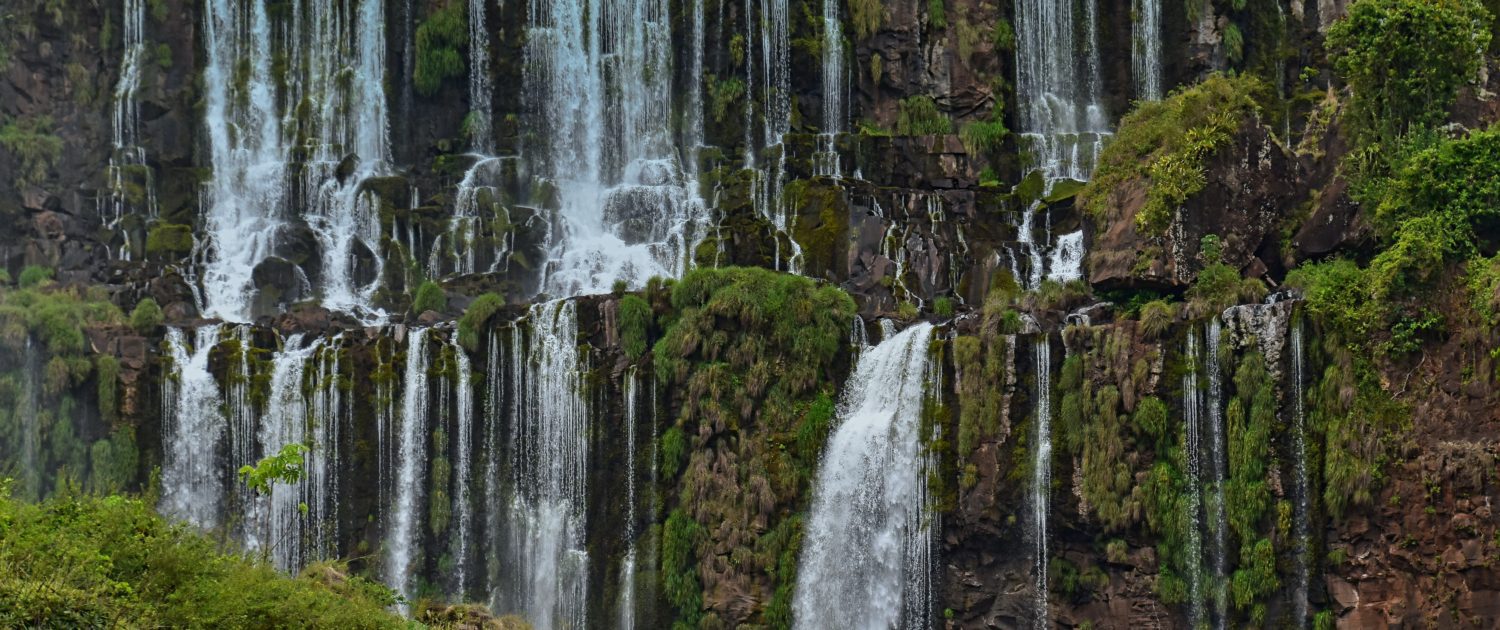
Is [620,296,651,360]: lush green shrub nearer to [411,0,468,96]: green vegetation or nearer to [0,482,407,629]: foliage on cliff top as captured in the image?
[411,0,468,96]: green vegetation

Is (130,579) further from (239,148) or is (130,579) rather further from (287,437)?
(239,148)

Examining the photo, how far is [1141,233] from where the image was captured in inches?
1444

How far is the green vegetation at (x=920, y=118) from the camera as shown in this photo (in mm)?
48562

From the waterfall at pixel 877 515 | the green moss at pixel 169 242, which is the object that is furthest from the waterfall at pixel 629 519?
the green moss at pixel 169 242

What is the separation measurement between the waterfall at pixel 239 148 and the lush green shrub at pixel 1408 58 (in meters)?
27.4

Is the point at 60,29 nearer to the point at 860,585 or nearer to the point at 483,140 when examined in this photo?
the point at 483,140

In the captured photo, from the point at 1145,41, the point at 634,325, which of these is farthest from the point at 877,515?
the point at 1145,41

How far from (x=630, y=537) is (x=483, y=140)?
1487cm

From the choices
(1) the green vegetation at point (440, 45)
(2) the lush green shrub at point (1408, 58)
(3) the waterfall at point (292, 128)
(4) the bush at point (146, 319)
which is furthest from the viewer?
(1) the green vegetation at point (440, 45)

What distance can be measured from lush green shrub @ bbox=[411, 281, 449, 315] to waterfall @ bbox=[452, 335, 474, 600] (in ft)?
11.7

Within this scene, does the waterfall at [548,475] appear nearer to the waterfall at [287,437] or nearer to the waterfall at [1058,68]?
the waterfall at [287,437]

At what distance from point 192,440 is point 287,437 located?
2454 mm

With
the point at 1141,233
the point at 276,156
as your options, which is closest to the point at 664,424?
the point at 1141,233

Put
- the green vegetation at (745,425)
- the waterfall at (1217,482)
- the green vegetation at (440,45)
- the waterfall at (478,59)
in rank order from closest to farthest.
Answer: the waterfall at (1217,482) < the green vegetation at (745,425) < the green vegetation at (440,45) < the waterfall at (478,59)
